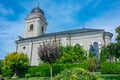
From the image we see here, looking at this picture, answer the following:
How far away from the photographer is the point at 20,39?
151 ft

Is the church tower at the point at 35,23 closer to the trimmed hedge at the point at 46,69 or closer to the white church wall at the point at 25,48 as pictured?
the white church wall at the point at 25,48

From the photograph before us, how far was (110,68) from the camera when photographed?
26.2 m

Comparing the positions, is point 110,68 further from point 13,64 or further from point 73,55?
point 13,64

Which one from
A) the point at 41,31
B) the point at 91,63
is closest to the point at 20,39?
the point at 41,31

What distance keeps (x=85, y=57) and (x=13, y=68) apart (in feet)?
47.7

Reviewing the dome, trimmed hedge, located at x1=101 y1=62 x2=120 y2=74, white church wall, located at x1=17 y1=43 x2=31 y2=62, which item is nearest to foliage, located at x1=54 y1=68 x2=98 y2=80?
trimmed hedge, located at x1=101 y1=62 x2=120 y2=74

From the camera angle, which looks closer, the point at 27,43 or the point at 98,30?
the point at 98,30

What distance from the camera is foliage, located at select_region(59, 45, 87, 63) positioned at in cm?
3256

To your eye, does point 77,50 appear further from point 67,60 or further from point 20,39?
point 20,39

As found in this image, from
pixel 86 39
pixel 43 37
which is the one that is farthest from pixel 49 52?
pixel 43 37

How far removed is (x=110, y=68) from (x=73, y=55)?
8679 mm

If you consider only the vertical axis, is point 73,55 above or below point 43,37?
below

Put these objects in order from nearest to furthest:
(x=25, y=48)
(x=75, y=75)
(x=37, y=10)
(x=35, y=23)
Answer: (x=75, y=75) → (x=25, y=48) → (x=35, y=23) → (x=37, y=10)

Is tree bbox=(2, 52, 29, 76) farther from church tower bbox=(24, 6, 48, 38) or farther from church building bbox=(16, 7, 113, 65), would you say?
church tower bbox=(24, 6, 48, 38)
